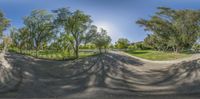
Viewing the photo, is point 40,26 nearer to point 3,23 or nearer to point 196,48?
point 3,23

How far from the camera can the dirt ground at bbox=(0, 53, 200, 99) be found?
11.8 metres

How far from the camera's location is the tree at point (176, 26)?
37.4 m

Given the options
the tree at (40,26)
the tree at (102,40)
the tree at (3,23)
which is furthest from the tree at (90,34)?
the tree at (3,23)

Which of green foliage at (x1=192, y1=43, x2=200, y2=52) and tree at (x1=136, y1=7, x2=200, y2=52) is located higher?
tree at (x1=136, y1=7, x2=200, y2=52)

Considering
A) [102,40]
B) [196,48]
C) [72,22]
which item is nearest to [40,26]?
[72,22]

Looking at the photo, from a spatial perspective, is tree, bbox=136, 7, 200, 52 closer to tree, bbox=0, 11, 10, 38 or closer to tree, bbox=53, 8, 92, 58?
tree, bbox=53, 8, 92, 58

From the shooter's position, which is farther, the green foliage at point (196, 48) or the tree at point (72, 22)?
the green foliage at point (196, 48)

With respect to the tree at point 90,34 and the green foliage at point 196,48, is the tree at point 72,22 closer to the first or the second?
the tree at point 90,34

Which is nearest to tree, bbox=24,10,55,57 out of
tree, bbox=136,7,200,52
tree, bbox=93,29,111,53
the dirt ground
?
tree, bbox=93,29,111,53

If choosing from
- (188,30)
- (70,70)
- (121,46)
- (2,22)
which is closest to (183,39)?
(188,30)

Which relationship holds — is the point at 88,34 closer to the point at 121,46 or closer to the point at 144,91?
the point at 121,46

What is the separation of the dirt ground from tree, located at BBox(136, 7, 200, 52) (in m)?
21.5

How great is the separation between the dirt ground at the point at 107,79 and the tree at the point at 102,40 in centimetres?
930

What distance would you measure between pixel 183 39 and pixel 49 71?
2657 cm
